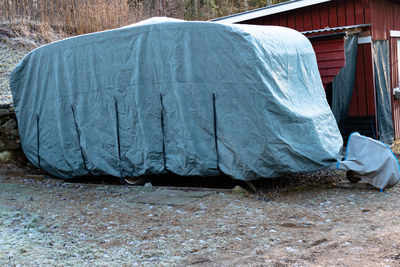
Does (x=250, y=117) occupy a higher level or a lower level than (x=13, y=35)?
lower

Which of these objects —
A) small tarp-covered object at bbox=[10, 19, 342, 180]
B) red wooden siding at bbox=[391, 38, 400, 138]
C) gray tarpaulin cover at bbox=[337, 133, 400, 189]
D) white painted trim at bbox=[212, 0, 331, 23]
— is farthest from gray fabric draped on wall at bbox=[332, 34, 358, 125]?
gray tarpaulin cover at bbox=[337, 133, 400, 189]

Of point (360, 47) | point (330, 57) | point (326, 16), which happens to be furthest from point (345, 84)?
point (326, 16)

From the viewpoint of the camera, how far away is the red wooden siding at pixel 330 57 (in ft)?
31.8

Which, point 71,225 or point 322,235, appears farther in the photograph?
point 71,225

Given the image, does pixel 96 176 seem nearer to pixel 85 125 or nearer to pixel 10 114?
pixel 85 125

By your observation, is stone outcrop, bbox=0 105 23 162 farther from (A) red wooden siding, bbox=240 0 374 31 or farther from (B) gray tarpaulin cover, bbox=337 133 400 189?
(B) gray tarpaulin cover, bbox=337 133 400 189

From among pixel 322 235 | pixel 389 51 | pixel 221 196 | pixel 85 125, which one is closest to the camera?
pixel 322 235

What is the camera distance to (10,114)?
9.88 meters

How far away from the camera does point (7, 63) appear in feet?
44.3

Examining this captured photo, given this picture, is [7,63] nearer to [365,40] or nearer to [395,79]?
[365,40]

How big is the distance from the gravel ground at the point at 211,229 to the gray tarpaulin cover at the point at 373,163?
178 millimetres

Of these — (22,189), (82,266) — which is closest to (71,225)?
(82,266)

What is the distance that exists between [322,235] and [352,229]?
38 centimetres

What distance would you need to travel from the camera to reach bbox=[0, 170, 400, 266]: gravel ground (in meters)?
4.41
